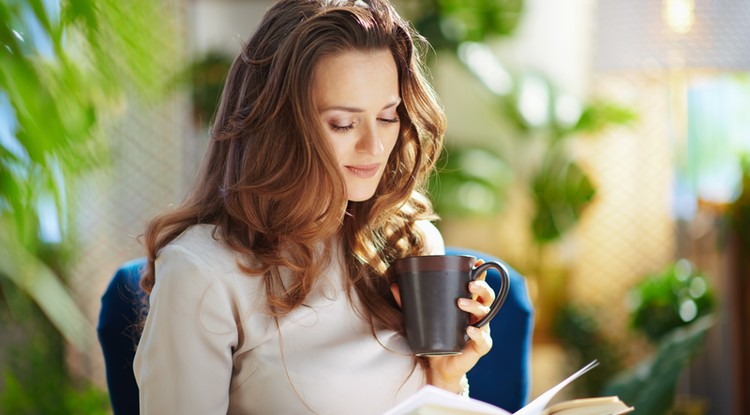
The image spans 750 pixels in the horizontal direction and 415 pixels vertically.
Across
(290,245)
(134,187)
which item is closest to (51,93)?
(290,245)

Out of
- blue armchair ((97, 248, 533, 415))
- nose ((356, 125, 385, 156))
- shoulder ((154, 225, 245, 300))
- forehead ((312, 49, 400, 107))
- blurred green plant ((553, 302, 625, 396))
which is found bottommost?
blurred green plant ((553, 302, 625, 396))

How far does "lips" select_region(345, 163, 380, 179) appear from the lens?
1.10 metres

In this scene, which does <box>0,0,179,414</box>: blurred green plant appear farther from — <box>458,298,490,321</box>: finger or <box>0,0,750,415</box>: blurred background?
<box>0,0,750,415</box>: blurred background

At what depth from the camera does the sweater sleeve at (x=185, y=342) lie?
98 cm

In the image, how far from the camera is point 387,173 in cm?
124

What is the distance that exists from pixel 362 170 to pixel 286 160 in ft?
0.32

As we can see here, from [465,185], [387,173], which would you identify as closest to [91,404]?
[465,185]

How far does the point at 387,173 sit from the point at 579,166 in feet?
10.2

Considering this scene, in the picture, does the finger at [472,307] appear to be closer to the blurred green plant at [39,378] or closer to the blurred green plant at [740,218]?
the blurred green plant at [39,378]

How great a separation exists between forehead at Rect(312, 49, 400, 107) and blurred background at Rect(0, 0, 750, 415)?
1266 millimetres

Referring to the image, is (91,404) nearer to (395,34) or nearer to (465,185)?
(465,185)

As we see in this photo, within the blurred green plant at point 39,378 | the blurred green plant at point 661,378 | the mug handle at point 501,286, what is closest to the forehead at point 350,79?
the mug handle at point 501,286

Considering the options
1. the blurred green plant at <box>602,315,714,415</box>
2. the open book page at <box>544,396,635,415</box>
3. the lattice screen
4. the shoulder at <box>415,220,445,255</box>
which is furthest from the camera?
the lattice screen

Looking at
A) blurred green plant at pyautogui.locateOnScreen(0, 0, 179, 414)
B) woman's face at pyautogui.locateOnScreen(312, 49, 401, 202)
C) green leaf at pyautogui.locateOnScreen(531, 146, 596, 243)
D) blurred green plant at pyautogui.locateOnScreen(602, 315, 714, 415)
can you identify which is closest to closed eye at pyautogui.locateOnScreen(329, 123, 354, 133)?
woman's face at pyautogui.locateOnScreen(312, 49, 401, 202)
